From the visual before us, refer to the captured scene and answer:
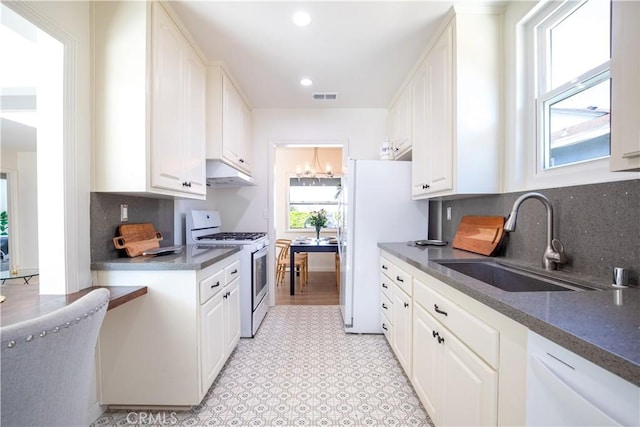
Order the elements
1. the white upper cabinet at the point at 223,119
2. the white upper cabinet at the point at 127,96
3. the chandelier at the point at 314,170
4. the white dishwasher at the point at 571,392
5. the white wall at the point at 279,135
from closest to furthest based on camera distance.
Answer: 1. the white dishwasher at the point at 571,392
2. the white upper cabinet at the point at 127,96
3. the white upper cabinet at the point at 223,119
4. the white wall at the point at 279,135
5. the chandelier at the point at 314,170

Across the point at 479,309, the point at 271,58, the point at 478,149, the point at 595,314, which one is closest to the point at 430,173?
the point at 478,149

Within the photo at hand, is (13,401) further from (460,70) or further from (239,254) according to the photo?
(460,70)

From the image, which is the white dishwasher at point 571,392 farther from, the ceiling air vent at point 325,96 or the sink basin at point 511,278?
the ceiling air vent at point 325,96

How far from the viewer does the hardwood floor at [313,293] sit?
11.7ft

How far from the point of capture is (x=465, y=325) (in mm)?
1088

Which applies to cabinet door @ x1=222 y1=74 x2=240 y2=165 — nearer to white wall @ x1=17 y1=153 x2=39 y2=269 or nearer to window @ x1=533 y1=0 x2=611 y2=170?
Result: window @ x1=533 y1=0 x2=611 y2=170

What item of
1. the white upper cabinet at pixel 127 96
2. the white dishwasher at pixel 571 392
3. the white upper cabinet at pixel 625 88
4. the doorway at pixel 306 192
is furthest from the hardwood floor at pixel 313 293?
the white upper cabinet at pixel 625 88

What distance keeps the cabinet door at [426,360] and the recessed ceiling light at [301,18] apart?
203cm

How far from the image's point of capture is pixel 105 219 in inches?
62.9

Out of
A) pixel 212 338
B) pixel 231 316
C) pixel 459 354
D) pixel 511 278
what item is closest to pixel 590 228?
pixel 511 278

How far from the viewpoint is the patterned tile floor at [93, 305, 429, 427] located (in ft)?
5.01

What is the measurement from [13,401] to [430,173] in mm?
2328

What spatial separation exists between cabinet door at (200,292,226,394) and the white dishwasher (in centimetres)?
155

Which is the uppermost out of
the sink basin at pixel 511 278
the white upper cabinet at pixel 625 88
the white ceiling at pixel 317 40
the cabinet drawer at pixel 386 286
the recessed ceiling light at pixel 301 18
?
the white ceiling at pixel 317 40
